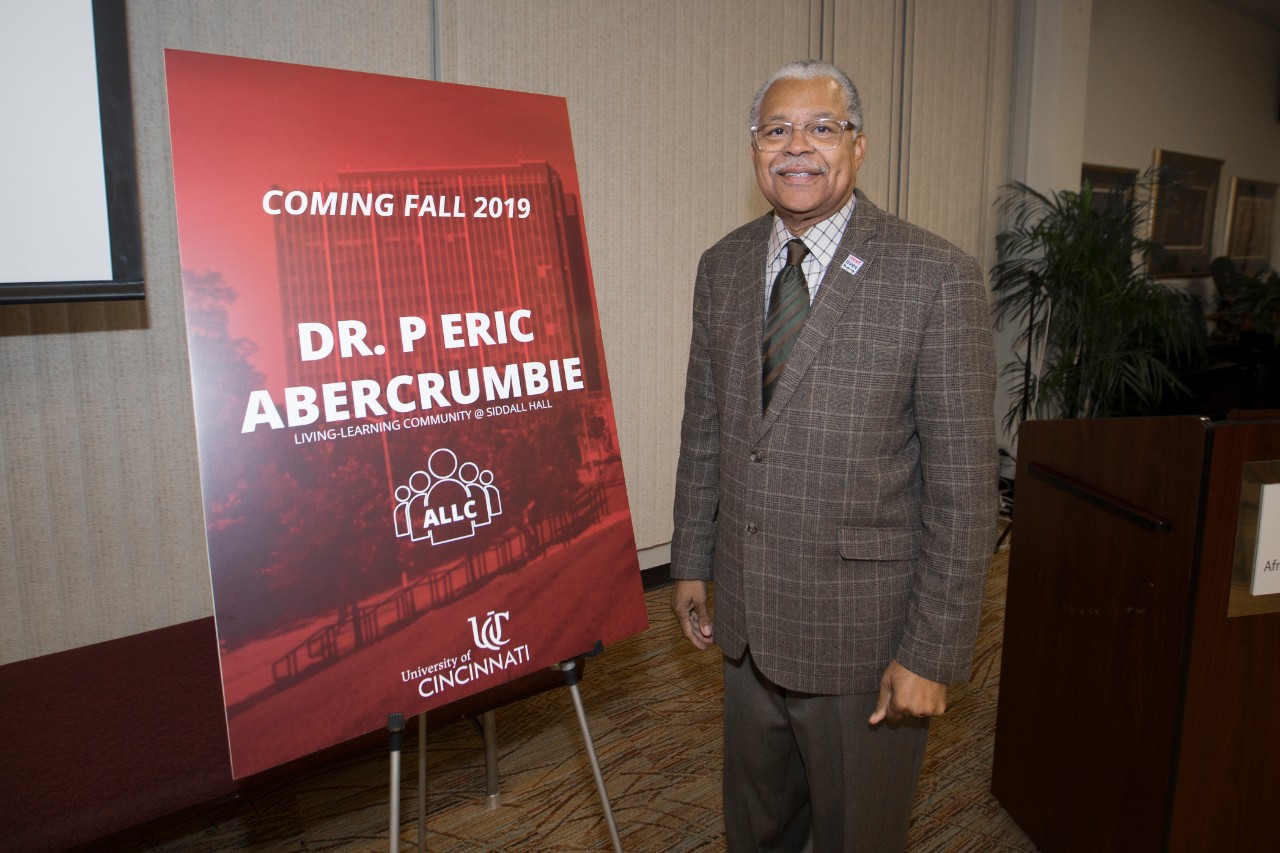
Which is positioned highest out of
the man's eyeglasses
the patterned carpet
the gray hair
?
the gray hair

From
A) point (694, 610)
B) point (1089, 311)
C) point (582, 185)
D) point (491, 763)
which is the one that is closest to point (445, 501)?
point (694, 610)

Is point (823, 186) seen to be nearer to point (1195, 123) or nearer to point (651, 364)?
point (651, 364)

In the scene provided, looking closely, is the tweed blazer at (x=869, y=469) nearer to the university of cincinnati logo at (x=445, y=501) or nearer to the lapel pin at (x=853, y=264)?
the lapel pin at (x=853, y=264)

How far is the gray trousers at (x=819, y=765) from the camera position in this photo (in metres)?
1.44

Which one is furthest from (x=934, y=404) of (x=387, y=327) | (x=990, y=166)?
(x=990, y=166)

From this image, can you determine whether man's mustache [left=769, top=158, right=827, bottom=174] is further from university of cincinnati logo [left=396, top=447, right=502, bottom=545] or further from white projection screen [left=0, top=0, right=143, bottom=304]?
white projection screen [left=0, top=0, right=143, bottom=304]

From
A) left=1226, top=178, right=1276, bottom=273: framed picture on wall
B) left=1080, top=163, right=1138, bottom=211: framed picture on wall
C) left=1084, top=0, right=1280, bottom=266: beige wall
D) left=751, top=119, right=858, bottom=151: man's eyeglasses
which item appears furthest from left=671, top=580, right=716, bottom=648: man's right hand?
left=1226, top=178, right=1276, bottom=273: framed picture on wall

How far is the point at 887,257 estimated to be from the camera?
52.6 inches

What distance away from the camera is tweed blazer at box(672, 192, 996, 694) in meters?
1.30

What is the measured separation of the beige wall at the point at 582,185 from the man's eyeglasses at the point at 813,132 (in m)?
1.73

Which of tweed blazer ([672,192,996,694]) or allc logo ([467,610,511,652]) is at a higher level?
tweed blazer ([672,192,996,694])

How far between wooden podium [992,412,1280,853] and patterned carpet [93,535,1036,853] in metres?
0.34

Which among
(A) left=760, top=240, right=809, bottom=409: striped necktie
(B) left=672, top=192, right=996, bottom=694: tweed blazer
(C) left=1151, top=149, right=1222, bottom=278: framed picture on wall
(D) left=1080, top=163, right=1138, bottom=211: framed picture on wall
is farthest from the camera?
(C) left=1151, top=149, right=1222, bottom=278: framed picture on wall

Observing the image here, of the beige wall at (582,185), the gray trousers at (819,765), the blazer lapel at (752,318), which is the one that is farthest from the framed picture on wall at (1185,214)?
the gray trousers at (819,765)
